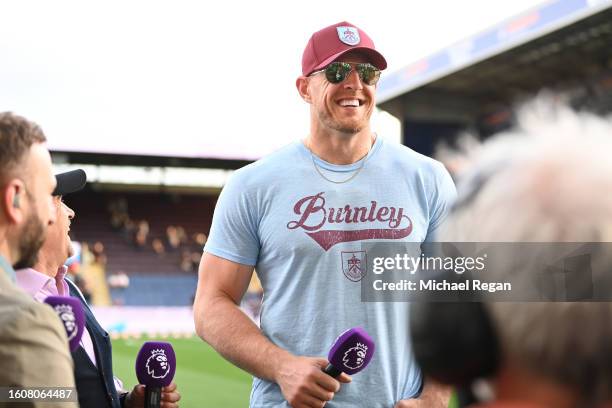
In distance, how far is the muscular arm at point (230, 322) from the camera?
2432 mm

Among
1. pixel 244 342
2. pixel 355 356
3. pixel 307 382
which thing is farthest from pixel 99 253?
pixel 355 356

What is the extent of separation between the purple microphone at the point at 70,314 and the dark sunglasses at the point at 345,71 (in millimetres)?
1251

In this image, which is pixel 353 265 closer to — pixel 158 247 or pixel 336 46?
pixel 336 46

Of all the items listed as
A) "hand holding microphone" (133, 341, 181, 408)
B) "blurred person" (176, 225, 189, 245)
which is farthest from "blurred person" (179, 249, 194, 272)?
"hand holding microphone" (133, 341, 181, 408)

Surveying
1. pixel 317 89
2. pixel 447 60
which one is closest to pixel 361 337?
pixel 317 89

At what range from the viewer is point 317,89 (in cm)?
275

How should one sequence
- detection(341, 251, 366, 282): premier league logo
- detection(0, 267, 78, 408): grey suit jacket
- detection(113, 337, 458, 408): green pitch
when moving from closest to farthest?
detection(0, 267, 78, 408): grey suit jacket → detection(341, 251, 366, 282): premier league logo → detection(113, 337, 458, 408): green pitch

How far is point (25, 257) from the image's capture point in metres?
1.66

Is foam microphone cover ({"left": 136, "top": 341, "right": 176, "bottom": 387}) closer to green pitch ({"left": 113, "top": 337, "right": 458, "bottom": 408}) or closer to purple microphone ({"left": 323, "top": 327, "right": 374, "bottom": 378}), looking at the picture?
purple microphone ({"left": 323, "top": 327, "right": 374, "bottom": 378})

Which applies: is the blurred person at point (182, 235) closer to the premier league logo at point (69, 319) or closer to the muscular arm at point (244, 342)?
the muscular arm at point (244, 342)

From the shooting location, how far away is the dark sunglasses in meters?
2.71

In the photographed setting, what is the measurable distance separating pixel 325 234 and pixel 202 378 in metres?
11.0

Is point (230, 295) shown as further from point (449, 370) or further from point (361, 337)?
point (449, 370)

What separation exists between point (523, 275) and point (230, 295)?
6.54 ft
